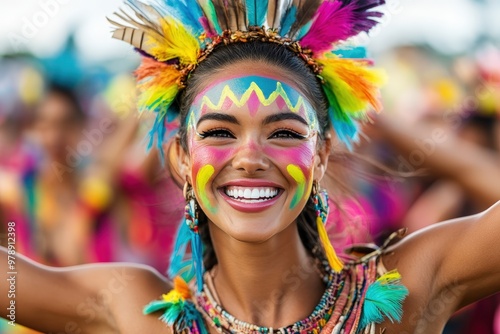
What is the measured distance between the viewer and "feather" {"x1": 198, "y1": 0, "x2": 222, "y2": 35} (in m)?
3.10

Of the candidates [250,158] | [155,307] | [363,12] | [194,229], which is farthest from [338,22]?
[155,307]

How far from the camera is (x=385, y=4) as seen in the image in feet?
10.5

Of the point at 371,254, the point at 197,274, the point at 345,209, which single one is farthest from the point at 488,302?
the point at 197,274

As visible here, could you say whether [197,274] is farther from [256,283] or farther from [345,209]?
[345,209]

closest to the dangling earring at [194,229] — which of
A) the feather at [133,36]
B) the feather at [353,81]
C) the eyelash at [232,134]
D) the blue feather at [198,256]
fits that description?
the blue feather at [198,256]

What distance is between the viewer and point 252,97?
9.56 ft

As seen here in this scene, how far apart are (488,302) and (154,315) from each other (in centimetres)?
258

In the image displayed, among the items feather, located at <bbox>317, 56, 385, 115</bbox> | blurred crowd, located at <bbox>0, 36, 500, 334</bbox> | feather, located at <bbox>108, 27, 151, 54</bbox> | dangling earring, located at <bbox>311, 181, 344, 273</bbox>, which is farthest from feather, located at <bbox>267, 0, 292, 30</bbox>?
blurred crowd, located at <bbox>0, 36, 500, 334</bbox>

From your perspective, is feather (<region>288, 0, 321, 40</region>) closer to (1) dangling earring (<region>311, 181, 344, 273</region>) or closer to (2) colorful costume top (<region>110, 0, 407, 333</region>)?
(2) colorful costume top (<region>110, 0, 407, 333</region>)

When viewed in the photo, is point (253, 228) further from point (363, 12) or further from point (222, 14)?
point (363, 12)

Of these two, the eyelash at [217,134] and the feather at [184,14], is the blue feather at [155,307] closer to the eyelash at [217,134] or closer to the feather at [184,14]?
the eyelash at [217,134]

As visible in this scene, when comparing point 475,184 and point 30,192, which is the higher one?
point 475,184

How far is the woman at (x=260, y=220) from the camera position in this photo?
2.89 metres

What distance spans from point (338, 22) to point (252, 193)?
0.79 metres
